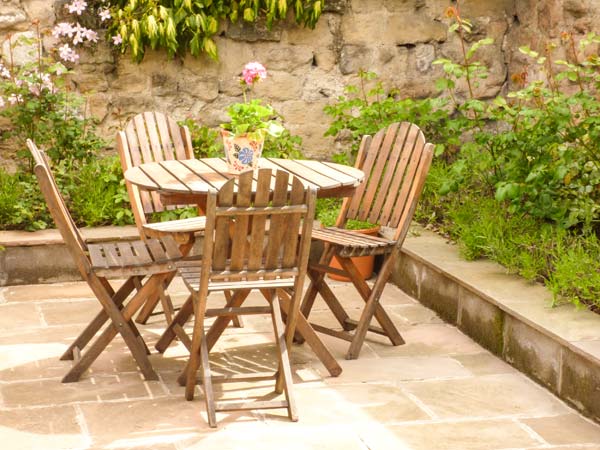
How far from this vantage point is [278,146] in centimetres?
667

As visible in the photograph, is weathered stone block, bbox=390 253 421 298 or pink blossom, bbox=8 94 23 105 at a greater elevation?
pink blossom, bbox=8 94 23 105

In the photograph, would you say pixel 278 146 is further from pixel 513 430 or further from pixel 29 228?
pixel 513 430

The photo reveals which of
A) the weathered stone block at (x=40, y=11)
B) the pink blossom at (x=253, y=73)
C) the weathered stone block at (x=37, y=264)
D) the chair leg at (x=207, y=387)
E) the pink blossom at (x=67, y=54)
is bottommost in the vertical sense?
the weathered stone block at (x=37, y=264)

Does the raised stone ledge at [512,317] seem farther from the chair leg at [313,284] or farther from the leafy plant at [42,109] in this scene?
the leafy plant at [42,109]

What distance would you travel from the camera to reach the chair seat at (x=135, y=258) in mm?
4145

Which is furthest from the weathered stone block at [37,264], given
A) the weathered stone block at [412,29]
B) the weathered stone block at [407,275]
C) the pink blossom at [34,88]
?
the weathered stone block at [412,29]

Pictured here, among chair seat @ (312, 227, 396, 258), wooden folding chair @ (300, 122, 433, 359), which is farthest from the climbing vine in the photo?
chair seat @ (312, 227, 396, 258)

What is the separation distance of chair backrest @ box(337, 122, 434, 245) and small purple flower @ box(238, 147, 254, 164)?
62 cm

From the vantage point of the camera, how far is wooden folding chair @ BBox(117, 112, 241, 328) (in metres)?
4.84

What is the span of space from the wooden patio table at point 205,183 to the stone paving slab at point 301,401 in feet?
0.52

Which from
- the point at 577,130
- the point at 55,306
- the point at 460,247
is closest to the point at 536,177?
the point at 577,130

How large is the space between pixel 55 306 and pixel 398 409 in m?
2.35

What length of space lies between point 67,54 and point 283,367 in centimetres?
337

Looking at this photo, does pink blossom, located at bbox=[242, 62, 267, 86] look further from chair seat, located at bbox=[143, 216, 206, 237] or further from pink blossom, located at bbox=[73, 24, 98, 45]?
pink blossom, located at bbox=[73, 24, 98, 45]
